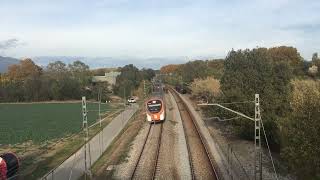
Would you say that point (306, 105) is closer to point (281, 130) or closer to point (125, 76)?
point (281, 130)

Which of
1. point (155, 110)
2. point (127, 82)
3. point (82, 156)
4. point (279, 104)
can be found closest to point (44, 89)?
point (127, 82)

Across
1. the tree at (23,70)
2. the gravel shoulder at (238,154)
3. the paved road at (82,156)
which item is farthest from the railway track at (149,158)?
the tree at (23,70)

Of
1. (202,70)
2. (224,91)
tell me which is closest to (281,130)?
(224,91)

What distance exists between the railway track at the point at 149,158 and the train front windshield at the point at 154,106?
4.95m

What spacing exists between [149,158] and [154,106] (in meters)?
21.5

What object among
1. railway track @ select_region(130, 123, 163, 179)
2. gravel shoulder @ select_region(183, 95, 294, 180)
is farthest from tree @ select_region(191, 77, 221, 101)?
railway track @ select_region(130, 123, 163, 179)

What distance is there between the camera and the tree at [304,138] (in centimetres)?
2838

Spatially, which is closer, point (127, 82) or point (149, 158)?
point (149, 158)

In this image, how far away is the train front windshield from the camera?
194ft

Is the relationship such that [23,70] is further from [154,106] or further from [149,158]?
[149,158]

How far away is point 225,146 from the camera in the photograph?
140 ft

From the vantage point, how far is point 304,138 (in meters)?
28.8

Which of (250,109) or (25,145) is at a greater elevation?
(250,109)

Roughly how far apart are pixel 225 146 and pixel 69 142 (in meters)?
17.9
